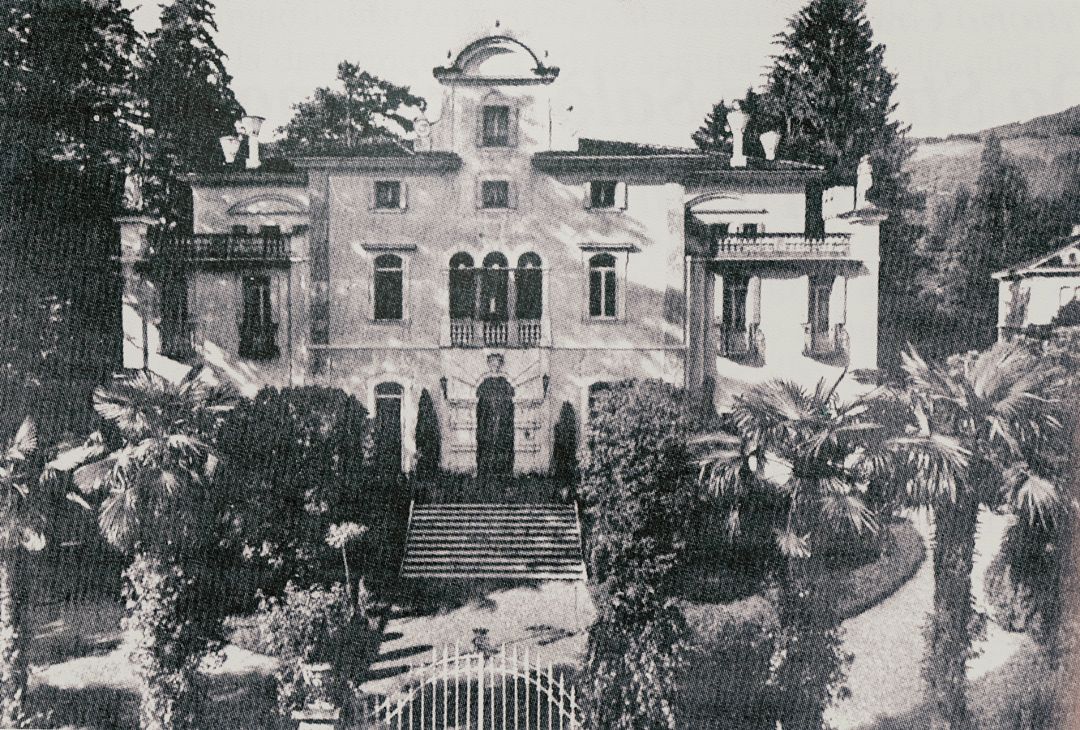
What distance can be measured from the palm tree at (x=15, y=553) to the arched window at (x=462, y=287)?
12.3m

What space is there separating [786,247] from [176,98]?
19.1 m

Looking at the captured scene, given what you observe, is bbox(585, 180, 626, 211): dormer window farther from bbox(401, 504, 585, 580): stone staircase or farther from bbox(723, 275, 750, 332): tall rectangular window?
bbox(401, 504, 585, 580): stone staircase

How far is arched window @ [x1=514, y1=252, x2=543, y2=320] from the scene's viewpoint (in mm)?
23703

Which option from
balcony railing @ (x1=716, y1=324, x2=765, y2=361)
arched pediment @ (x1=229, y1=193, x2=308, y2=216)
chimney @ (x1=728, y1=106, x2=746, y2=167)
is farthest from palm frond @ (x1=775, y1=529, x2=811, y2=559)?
arched pediment @ (x1=229, y1=193, x2=308, y2=216)

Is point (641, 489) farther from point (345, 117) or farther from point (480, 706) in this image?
point (345, 117)

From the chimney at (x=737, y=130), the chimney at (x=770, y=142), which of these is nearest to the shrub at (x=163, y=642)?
the chimney at (x=737, y=130)

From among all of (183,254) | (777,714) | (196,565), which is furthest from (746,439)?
(183,254)

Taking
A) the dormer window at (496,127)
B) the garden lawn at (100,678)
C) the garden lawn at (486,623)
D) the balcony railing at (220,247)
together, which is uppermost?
the dormer window at (496,127)

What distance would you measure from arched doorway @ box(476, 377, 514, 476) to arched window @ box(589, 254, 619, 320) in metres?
3.53

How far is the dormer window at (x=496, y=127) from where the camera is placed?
914 inches

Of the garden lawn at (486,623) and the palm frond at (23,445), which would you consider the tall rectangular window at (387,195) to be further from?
the palm frond at (23,445)

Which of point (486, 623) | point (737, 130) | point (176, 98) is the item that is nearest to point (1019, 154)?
point (737, 130)

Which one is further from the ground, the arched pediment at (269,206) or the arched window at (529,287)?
the arched pediment at (269,206)

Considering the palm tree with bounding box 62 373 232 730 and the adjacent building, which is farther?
the adjacent building
